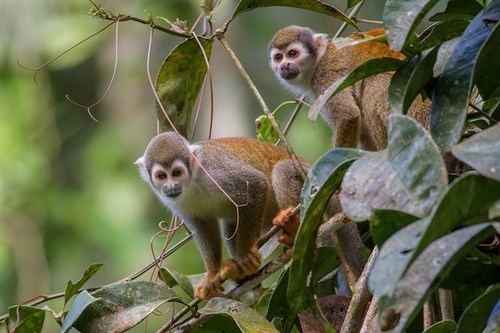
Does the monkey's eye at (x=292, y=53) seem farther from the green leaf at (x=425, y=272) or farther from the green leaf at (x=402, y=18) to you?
the green leaf at (x=425, y=272)

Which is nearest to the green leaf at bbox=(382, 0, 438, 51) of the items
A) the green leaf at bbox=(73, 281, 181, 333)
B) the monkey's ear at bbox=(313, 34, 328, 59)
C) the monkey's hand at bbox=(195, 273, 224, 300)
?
the green leaf at bbox=(73, 281, 181, 333)

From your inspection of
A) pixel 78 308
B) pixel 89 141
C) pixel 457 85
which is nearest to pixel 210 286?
pixel 78 308

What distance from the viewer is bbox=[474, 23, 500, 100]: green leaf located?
1.39 meters

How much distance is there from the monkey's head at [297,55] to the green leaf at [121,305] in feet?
5.96

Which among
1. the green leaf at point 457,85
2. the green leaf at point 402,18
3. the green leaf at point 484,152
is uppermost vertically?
the green leaf at point 402,18

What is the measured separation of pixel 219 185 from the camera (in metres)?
3.15

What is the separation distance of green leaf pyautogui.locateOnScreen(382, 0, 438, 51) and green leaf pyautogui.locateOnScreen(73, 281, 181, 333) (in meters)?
1.01

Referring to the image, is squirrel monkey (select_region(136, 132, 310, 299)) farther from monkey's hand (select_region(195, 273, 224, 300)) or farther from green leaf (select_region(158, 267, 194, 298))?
green leaf (select_region(158, 267, 194, 298))

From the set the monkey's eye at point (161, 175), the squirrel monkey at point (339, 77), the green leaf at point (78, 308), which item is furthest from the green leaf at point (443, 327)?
the monkey's eye at point (161, 175)

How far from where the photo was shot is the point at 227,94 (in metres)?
7.66

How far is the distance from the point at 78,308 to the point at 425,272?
46.7 inches

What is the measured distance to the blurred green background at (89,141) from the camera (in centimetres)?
714

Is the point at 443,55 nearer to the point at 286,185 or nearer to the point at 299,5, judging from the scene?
the point at 299,5

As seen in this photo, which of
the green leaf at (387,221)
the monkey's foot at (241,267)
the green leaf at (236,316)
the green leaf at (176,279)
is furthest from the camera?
the monkey's foot at (241,267)
